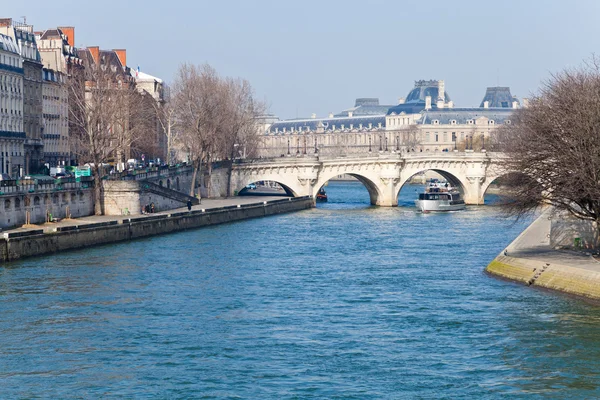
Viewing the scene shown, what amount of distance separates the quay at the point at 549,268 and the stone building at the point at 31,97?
49.9 meters

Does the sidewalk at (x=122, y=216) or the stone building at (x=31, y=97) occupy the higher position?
the stone building at (x=31, y=97)

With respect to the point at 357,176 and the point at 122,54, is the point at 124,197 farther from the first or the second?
the point at 122,54

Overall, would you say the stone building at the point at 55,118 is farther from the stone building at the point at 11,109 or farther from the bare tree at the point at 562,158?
the bare tree at the point at 562,158

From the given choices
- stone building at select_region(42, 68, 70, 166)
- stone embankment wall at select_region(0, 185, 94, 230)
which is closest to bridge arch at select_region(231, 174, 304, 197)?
stone building at select_region(42, 68, 70, 166)

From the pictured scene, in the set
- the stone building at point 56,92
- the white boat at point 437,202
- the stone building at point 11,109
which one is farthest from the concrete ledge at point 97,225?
the white boat at point 437,202

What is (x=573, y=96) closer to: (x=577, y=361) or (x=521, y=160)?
(x=521, y=160)

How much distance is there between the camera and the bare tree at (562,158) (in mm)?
54906

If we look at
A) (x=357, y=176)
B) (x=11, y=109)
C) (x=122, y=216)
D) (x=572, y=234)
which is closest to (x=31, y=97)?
(x=11, y=109)

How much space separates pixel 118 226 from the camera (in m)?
76.2

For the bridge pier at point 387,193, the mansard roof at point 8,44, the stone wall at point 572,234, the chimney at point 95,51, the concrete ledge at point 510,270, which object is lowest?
the concrete ledge at point 510,270

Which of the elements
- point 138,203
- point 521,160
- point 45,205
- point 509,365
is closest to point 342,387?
point 509,365

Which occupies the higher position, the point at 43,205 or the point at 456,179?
the point at 456,179

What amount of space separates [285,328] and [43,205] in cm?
3573

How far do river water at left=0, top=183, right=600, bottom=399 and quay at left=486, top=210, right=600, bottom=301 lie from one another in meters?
0.90
